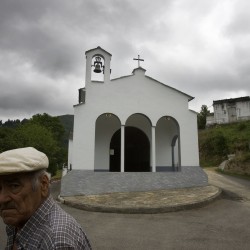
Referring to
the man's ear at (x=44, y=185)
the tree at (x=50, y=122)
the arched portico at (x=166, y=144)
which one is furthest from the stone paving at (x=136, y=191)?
the tree at (x=50, y=122)

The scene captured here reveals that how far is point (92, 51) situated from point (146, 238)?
9876 mm

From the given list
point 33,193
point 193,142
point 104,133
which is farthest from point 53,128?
point 33,193

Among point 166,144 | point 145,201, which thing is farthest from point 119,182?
point 166,144

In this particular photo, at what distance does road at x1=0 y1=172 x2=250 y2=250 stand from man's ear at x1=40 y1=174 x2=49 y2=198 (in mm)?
4526

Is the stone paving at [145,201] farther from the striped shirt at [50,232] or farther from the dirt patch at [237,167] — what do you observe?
the dirt patch at [237,167]

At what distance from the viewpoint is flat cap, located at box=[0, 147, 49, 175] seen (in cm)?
153

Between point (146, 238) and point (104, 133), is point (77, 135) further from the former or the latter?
point (146, 238)

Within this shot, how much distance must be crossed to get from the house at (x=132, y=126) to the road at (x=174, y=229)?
11.4ft

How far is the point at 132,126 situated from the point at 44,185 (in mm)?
14071

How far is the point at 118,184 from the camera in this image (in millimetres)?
12406

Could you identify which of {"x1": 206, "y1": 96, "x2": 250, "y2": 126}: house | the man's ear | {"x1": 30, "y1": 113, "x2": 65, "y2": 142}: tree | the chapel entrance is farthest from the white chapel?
{"x1": 206, "y1": 96, "x2": 250, "y2": 126}: house

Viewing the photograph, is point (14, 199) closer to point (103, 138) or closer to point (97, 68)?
point (97, 68)

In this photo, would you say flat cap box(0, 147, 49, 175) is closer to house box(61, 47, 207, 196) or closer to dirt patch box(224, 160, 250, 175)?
house box(61, 47, 207, 196)

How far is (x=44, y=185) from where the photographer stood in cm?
171
